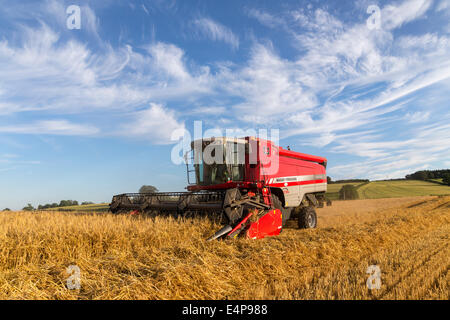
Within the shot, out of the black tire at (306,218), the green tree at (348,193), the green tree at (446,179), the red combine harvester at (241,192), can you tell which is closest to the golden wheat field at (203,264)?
the red combine harvester at (241,192)

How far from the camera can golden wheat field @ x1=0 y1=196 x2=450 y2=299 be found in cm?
301

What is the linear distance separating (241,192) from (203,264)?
3.68 metres

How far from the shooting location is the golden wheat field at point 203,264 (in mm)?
3012

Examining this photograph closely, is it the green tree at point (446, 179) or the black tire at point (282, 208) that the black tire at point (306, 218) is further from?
the green tree at point (446, 179)

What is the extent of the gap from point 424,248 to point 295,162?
444cm

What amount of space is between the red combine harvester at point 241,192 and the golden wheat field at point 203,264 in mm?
582

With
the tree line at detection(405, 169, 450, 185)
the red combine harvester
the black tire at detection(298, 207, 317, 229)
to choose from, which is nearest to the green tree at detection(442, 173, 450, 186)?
the tree line at detection(405, 169, 450, 185)

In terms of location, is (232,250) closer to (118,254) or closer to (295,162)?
(118,254)

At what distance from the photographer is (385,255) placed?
4.88 metres

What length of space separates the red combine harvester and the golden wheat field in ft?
1.91

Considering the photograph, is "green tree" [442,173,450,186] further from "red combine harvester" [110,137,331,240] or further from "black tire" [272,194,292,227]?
"black tire" [272,194,292,227]

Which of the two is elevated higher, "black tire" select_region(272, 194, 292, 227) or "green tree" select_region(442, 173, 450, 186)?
"green tree" select_region(442, 173, 450, 186)

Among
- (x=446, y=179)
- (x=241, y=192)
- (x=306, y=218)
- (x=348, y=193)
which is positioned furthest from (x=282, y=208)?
(x=446, y=179)

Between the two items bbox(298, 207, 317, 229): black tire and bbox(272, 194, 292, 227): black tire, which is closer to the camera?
bbox(272, 194, 292, 227): black tire
